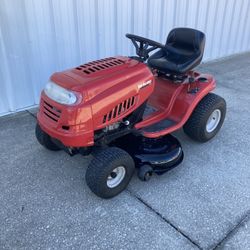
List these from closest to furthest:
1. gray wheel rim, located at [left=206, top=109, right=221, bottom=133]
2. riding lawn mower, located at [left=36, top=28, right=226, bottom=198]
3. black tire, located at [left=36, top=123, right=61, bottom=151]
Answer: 1. riding lawn mower, located at [left=36, top=28, right=226, bottom=198]
2. black tire, located at [left=36, top=123, right=61, bottom=151]
3. gray wheel rim, located at [left=206, top=109, right=221, bottom=133]

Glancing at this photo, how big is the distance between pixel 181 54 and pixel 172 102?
A: 45 cm

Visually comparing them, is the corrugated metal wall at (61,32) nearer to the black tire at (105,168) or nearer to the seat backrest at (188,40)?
the seat backrest at (188,40)

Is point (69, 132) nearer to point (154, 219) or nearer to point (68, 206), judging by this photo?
point (68, 206)

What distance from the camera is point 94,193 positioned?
208cm

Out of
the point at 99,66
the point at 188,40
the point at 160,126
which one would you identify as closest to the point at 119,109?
the point at 99,66

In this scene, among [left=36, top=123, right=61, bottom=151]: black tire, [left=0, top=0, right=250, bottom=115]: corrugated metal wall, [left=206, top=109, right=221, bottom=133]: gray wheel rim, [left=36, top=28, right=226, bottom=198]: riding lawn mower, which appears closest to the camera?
[left=36, top=28, right=226, bottom=198]: riding lawn mower

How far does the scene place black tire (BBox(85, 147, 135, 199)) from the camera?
1963mm

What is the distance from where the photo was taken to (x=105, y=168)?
1.95 meters

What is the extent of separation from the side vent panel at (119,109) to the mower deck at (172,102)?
0.80 feet

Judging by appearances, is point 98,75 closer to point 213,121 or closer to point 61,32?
point 213,121

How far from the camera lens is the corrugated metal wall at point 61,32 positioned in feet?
9.82

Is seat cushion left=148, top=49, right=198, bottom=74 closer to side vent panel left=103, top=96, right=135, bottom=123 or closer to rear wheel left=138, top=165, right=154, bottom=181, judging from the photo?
side vent panel left=103, top=96, right=135, bottom=123

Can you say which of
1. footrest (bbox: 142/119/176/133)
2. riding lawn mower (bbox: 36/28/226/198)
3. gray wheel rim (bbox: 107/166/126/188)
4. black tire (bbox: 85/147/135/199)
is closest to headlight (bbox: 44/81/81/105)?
riding lawn mower (bbox: 36/28/226/198)

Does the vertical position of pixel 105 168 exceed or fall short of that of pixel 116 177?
it exceeds it
